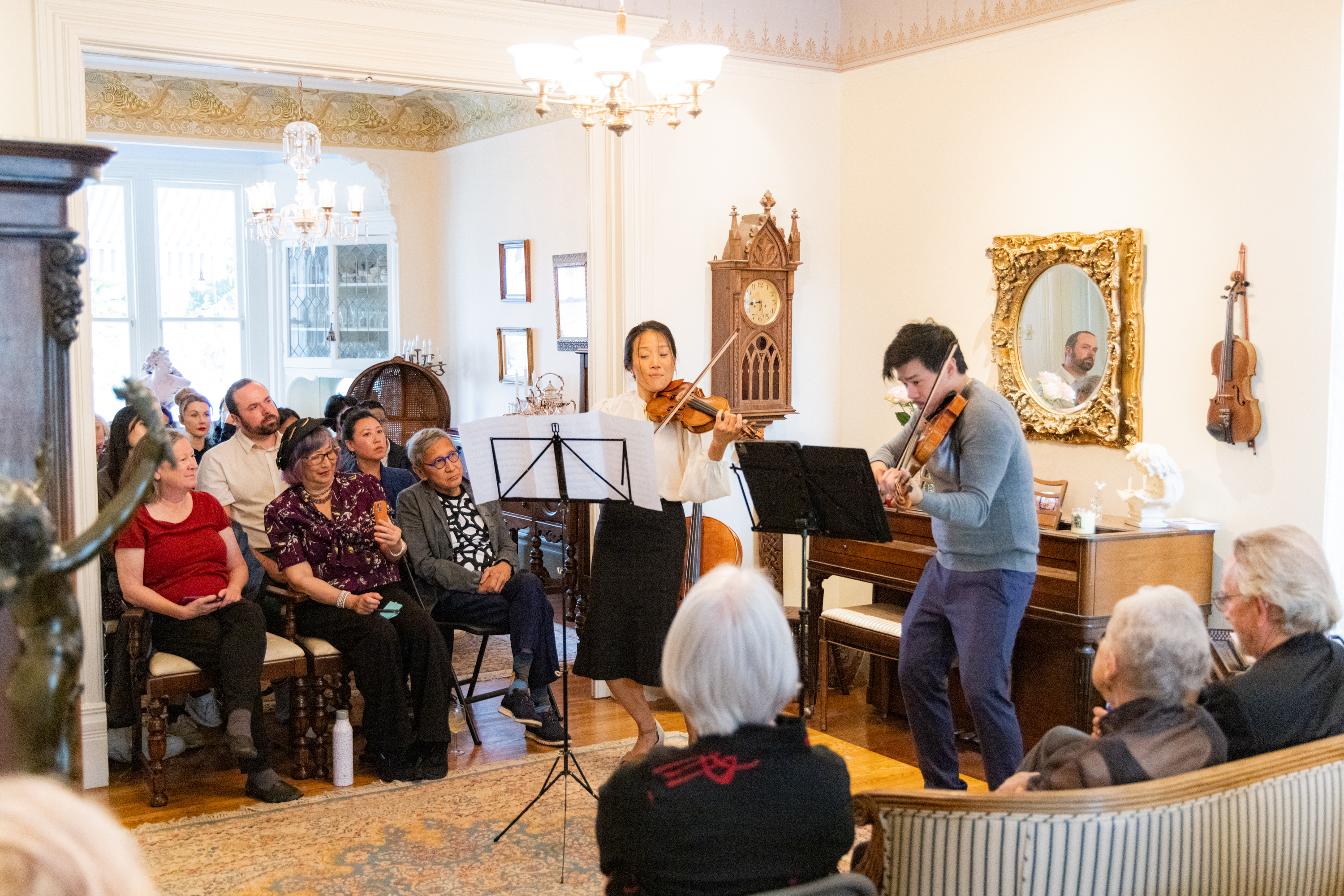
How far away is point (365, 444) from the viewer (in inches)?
199

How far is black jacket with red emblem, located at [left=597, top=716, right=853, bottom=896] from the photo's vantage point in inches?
70.2

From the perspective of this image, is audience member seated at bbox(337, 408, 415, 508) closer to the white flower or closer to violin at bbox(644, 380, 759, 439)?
violin at bbox(644, 380, 759, 439)

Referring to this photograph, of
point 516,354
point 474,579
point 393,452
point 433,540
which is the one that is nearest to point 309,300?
point 516,354

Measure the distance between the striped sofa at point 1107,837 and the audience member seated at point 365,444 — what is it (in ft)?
10.6

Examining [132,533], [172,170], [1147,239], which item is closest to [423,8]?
[132,533]

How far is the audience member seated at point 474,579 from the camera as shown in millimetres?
4738

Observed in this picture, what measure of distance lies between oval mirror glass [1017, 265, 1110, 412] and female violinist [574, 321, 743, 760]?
1577 millimetres

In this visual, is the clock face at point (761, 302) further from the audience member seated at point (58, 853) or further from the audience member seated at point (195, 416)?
the audience member seated at point (58, 853)

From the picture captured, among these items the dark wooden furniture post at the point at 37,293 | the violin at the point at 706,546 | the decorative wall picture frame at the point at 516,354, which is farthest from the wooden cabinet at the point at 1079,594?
the decorative wall picture frame at the point at 516,354

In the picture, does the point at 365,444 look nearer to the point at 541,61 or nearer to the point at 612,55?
the point at 541,61

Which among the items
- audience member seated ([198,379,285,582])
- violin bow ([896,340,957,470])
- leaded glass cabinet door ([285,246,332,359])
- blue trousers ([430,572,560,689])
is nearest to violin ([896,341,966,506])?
violin bow ([896,340,957,470])

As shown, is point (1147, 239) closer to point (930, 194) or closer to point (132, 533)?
point (930, 194)

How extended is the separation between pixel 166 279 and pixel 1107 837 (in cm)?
964

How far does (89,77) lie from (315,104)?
1.47 metres
